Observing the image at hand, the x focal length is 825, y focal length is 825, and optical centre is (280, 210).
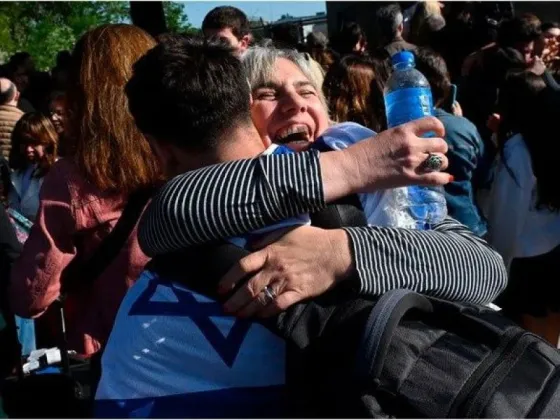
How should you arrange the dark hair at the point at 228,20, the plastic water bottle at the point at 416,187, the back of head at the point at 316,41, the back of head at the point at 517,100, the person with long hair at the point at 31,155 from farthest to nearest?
the back of head at the point at 316,41
the person with long hair at the point at 31,155
the dark hair at the point at 228,20
the back of head at the point at 517,100
the plastic water bottle at the point at 416,187

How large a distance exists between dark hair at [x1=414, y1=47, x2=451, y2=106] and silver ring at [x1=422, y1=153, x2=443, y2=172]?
2825mm

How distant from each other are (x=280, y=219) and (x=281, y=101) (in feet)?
3.10

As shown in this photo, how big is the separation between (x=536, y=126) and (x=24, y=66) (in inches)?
339

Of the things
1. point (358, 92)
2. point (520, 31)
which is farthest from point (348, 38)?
point (358, 92)

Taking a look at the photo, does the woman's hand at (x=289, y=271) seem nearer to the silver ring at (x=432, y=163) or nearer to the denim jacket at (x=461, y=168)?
the silver ring at (x=432, y=163)

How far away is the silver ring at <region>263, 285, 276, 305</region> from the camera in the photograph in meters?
1.45

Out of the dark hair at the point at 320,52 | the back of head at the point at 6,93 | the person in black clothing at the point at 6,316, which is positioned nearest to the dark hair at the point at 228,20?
the dark hair at the point at 320,52

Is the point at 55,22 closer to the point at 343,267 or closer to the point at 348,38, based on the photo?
the point at 348,38

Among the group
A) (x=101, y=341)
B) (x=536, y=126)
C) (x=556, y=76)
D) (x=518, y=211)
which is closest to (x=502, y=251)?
(x=518, y=211)

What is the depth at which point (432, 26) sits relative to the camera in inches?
262

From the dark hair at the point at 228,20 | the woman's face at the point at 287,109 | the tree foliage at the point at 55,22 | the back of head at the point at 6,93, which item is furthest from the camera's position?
the tree foliage at the point at 55,22

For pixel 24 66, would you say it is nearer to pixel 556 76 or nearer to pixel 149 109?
pixel 556 76

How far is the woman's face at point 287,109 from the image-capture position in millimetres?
2330

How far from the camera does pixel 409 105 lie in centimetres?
189
